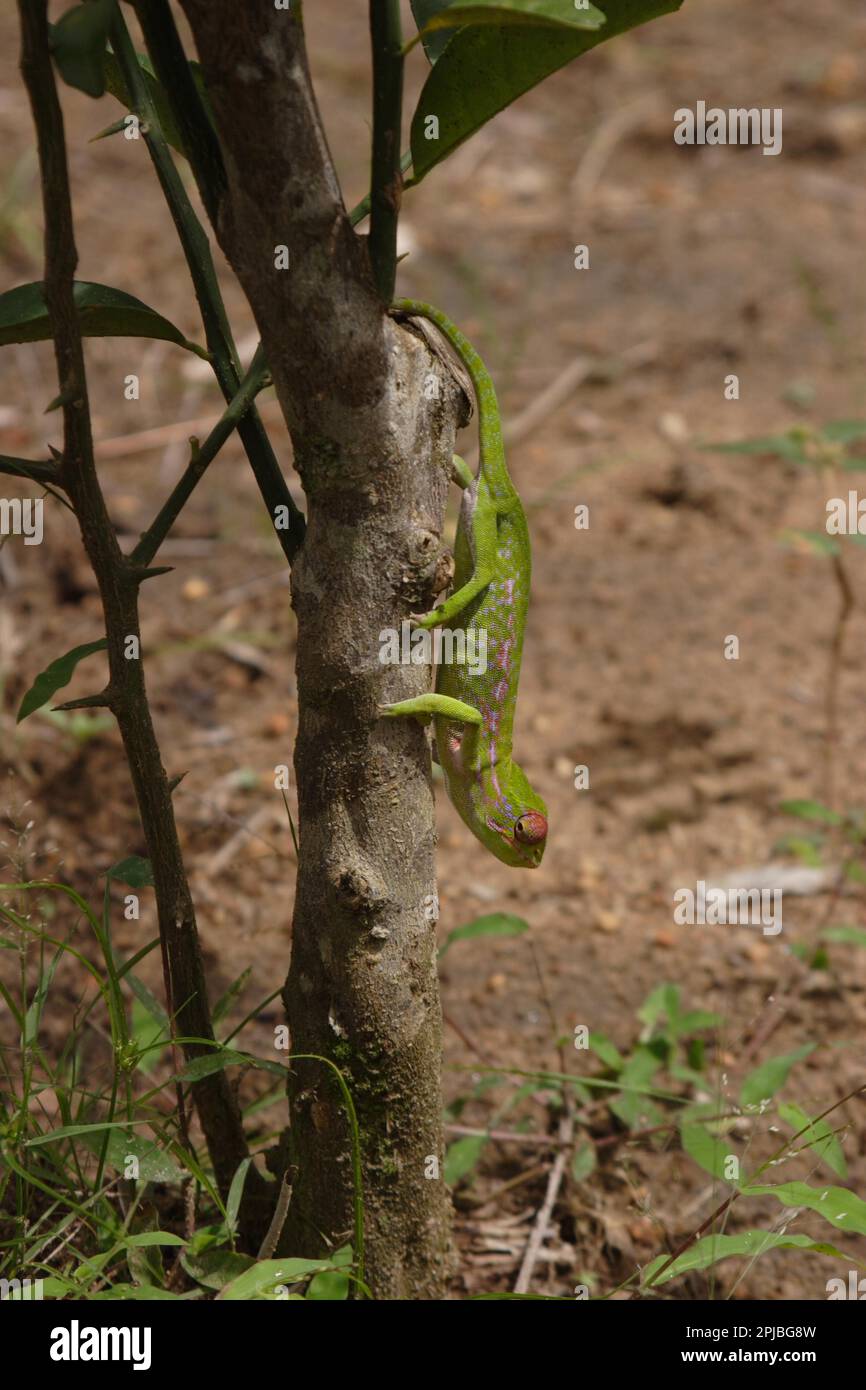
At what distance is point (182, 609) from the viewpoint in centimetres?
468

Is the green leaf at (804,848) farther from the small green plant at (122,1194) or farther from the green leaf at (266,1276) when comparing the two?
the green leaf at (266,1276)

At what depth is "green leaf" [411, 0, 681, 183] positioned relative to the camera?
177 centimetres

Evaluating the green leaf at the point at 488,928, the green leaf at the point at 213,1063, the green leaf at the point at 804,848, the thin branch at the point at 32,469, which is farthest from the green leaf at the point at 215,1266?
the green leaf at the point at 804,848

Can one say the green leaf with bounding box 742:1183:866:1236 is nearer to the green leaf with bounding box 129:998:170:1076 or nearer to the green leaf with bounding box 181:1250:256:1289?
the green leaf with bounding box 181:1250:256:1289

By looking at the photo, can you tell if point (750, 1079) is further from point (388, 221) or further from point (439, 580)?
point (388, 221)

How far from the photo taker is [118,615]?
6.25 feet

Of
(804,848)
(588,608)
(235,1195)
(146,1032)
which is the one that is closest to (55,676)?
(235,1195)

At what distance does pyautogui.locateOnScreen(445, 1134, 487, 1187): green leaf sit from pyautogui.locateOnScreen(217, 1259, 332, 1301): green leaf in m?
0.67

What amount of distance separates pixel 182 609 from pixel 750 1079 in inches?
111

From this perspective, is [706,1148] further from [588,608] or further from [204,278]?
[588,608]

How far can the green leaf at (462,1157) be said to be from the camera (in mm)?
2602

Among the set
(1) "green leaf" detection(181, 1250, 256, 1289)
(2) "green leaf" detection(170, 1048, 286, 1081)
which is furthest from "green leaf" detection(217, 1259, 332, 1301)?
(2) "green leaf" detection(170, 1048, 286, 1081)

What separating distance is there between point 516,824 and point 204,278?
4.18 feet
